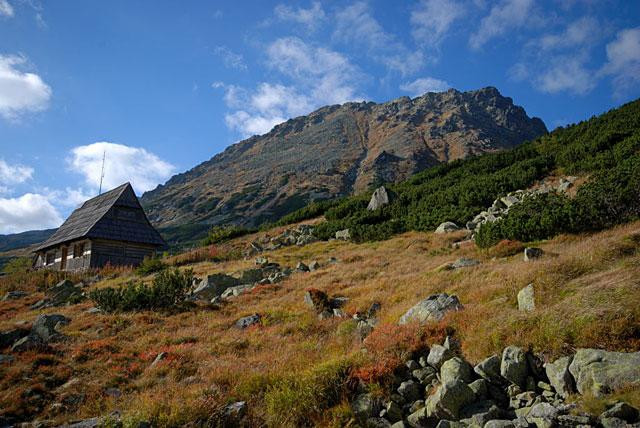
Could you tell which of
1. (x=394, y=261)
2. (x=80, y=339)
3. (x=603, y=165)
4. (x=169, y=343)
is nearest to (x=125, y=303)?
(x=80, y=339)

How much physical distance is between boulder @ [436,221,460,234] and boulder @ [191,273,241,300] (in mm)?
13108

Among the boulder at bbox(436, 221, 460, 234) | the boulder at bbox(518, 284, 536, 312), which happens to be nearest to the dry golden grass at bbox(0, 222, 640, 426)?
the boulder at bbox(518, 284, 536, 312)

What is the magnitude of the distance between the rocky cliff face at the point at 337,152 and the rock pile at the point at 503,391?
233ft

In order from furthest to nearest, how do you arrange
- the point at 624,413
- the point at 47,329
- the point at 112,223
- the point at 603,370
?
the point at 112,223 < the point at 47,329 < the point at 603,370 < the point at 624,413

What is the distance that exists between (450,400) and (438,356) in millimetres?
1260

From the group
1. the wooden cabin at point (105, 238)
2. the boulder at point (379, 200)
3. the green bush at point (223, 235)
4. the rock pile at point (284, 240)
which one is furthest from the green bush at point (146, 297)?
the green bush at point (223, 235)

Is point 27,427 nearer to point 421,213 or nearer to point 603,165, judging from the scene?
point 421,213

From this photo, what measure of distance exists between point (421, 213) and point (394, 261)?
35.8 ft

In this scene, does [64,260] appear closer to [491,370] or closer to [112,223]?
[112,223]

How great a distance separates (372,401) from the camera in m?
7.00

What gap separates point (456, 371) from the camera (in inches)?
275

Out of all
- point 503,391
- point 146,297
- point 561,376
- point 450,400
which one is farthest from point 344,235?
point 561,376

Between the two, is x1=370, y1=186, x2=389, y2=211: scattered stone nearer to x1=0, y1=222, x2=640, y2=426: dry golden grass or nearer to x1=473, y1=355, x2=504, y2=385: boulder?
x1=0, y1=222, x2=640, y2=426: dry golden grass

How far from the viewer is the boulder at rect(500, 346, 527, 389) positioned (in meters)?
6.57
